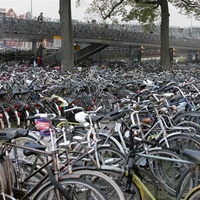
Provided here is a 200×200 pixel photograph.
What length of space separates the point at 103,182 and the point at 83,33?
76.8ft

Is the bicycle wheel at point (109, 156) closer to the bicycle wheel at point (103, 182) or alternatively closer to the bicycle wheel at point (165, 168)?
the bicycle wheel at point (165, 168)

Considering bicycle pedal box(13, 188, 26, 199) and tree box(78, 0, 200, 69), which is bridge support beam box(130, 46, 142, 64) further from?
bicycle pedal box(13, 188, 26, 199)

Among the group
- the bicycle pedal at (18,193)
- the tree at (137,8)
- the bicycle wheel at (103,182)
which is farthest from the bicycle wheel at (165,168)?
the tree at (137,8)

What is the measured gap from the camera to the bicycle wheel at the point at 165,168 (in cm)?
344

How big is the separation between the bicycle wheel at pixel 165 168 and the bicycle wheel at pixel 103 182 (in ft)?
1.81

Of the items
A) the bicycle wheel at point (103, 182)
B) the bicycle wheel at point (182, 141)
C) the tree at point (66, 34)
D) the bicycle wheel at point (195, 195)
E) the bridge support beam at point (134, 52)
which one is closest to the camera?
the bicycle wheel at point (195, 195)

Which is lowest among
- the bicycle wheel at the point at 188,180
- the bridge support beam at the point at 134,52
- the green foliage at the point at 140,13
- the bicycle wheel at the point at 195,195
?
the bicycle wheel at the point at 188,180

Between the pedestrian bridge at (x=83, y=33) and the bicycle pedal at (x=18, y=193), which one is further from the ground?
the pedestrian bridge at (x=83, y=33)

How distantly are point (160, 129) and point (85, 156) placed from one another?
1.11 metres

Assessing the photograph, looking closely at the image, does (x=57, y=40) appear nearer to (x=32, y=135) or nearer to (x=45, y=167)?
(x=32, y=135)

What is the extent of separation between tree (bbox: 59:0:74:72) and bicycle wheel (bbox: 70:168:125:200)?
1105cm

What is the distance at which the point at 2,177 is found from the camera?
2908 millimetres

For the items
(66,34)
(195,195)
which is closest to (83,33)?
(66,34)

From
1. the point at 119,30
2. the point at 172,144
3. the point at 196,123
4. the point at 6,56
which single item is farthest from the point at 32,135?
the point at 119,30
